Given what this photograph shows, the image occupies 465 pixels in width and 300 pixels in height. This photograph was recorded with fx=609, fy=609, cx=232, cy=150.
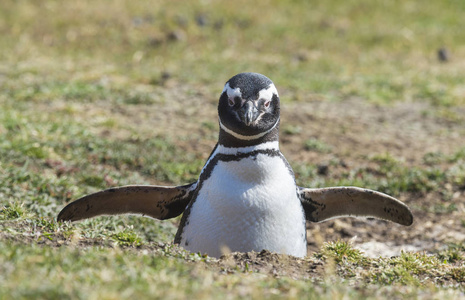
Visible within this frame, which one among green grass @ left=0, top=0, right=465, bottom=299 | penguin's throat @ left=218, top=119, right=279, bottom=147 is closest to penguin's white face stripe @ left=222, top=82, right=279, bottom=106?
penguin's throat @ left=218, top=119, right=279, bottom=147

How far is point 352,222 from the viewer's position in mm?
6090

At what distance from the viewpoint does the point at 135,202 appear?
4.40 m

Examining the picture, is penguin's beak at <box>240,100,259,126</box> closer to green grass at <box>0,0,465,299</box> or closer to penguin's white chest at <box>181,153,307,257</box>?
penguin's white chest at <box>181,153,307,257</box>

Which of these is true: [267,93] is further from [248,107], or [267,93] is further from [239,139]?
[239,139]

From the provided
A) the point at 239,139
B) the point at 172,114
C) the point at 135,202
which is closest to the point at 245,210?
the point at 239,139

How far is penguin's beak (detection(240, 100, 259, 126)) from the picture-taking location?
3863 mm

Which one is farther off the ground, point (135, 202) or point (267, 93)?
point (267, 93)

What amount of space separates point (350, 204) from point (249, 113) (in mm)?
1204

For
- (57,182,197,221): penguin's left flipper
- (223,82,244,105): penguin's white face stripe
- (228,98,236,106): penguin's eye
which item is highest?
(223,82,244,105): penguin's white face stripe

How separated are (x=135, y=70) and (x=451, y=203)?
283 inches

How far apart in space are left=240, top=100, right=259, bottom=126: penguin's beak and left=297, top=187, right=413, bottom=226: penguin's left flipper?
772 mm

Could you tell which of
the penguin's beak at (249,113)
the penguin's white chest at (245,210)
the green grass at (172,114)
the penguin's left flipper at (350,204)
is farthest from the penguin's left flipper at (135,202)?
the penguin's left flipper at (350,204)

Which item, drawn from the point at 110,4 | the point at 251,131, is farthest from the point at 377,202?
the point at 110,4

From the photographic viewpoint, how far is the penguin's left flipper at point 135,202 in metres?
4.28
